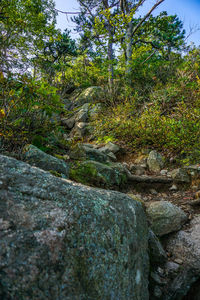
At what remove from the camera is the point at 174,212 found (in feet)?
7.86

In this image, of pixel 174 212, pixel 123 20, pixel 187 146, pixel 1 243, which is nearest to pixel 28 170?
pixel 1 243

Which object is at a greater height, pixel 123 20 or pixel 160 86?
pixel 123 20

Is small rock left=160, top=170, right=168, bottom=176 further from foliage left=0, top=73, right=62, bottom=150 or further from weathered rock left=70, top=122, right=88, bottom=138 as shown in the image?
weathered rock left=70, top=122, right=88, bottom=138


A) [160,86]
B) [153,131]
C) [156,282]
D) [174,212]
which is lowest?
[156,282]

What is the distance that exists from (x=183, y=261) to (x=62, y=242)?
5.89ft

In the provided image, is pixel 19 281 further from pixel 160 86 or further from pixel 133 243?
pixel 160 86

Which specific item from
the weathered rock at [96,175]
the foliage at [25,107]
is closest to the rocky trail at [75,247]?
the foliage at [25,107]

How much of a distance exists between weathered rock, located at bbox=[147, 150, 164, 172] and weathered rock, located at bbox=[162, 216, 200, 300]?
1772 millimetres

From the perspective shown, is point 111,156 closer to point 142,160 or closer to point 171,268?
point 142,160

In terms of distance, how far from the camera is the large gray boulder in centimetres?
65

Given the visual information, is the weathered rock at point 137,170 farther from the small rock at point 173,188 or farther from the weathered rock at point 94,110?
the weathered rock at point 94,110

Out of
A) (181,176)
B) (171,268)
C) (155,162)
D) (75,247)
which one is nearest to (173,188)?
(181,176)

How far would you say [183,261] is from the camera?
6.09 ft

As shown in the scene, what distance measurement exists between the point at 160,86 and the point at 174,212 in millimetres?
7008
